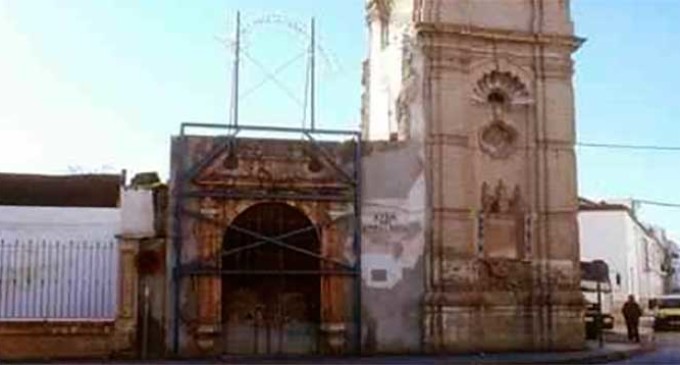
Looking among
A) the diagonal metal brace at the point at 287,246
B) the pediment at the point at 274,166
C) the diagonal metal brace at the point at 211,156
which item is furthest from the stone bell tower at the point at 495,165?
the diagonal metal brace at the point at 211,156

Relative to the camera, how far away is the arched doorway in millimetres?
24203

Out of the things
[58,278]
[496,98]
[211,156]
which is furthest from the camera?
[496,98]

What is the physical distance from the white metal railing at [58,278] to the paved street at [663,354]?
40.3 ft

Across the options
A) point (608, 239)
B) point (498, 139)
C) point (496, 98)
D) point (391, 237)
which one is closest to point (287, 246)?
point (391, 237)

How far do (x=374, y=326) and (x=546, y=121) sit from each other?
715 cm

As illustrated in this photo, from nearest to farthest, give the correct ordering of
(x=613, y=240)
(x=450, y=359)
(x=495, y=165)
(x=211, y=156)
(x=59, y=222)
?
(x=450, y=359) → (x=59, y=222) → (x=211, y=156) → (x=495, y=165) → (x=613, y=240)

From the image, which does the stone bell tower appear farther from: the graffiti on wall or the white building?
the white building

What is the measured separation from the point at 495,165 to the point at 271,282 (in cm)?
668

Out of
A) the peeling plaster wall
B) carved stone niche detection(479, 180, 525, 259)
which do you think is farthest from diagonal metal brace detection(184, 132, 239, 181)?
carved stone niche detection(479, 180, 525, 259)

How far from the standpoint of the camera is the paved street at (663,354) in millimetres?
23672

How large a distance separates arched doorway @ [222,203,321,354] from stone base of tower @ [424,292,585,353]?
9.92ft

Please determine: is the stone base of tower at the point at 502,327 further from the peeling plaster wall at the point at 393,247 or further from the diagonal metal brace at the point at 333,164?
the diagonal metal brace at the point at 333,164

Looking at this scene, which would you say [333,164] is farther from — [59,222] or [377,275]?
[59,222]

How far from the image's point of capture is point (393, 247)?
25.1 metres
